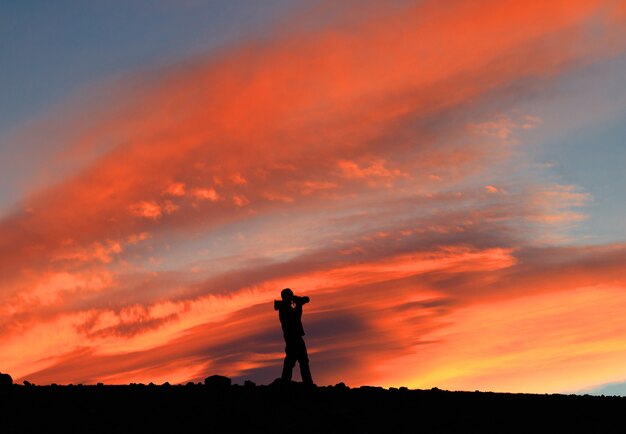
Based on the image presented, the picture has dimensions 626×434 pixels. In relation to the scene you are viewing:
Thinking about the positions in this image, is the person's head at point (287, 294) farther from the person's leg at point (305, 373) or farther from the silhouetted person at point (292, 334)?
the person's leg at point (305, 373)

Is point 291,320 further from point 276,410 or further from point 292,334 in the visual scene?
point 276,410

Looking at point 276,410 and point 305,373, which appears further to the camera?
point 305,373

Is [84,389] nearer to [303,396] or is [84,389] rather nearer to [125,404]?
[125,404]

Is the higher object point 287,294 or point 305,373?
point 287,294

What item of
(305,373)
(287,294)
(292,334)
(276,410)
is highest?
(287,294)

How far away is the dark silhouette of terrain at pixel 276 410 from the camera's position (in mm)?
18672

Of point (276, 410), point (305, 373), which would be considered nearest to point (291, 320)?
point (305, 373)

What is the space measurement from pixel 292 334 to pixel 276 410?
14.3ft

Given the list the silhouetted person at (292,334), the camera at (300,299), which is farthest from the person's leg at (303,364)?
the camera at (300,299)

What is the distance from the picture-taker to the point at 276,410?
20625 mm

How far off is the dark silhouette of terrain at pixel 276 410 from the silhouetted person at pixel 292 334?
46cm

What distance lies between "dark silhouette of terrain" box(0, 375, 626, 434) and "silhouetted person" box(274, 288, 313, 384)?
0.46 m

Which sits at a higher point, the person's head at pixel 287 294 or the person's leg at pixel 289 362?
the person's head at pixel 287 294

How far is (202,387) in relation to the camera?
23609 mm
